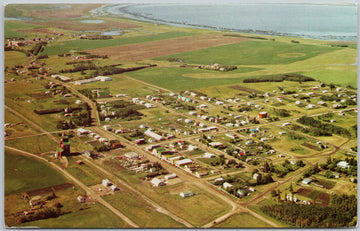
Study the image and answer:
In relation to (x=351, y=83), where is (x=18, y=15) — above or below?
above

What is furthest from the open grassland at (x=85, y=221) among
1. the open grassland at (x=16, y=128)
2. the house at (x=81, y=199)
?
the open grassland at (x=16, y=128)

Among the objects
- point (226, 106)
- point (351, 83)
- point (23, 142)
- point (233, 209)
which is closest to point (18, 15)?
point (23, 142)

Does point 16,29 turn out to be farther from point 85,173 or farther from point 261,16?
point 261,16

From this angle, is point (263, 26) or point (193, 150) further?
point (263, 26)

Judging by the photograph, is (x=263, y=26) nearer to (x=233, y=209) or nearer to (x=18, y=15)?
(x=18, y=15)

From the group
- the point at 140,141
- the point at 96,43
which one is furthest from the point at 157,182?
the point at 96,43

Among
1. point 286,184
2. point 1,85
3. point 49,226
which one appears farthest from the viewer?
point 1,85

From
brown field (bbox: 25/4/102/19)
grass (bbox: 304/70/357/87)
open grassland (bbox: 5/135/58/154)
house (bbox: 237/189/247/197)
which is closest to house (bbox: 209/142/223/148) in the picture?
house (bbox: 237/189/247/197)

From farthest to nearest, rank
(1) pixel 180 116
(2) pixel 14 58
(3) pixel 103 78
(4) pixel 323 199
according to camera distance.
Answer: (3) pixel 103 78 < (2) pixel 14 58 < (1) pixel 180 116 < (4) pixel 323 199
